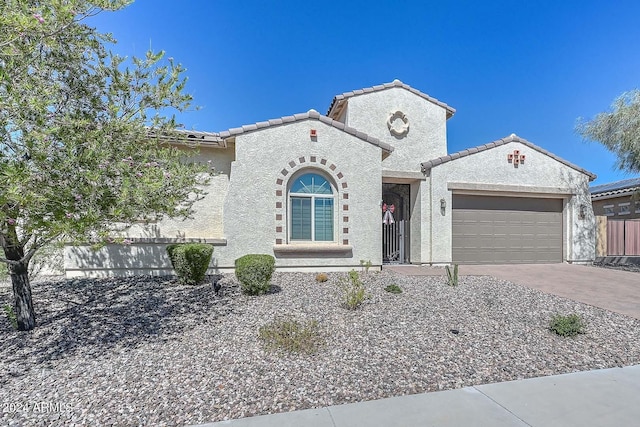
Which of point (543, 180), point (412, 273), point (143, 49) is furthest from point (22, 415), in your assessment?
point (543, 180)

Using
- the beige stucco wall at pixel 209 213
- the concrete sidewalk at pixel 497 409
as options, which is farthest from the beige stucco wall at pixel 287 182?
the concrete sidewalk at pixel 497 409

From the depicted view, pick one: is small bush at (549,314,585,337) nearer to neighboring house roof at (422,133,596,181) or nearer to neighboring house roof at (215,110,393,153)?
neighboring house roof at (215,110,393,153)

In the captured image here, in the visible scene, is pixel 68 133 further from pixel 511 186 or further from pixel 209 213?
pixel 511 186

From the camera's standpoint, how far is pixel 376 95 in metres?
13.0

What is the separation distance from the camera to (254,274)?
22.8 feet

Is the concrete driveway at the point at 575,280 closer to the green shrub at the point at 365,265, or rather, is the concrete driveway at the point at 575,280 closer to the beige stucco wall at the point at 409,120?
the green shrub at the point at 365,265

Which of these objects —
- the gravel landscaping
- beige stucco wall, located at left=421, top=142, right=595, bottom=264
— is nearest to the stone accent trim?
the gravel landscaping

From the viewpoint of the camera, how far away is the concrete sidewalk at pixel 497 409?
3.05 meters

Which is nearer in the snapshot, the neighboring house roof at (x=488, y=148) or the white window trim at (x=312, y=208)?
the white window trim at (x=312, y=208)

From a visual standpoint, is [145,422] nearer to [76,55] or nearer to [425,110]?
[76,55]

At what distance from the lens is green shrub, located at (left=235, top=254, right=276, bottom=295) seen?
6.95 meters

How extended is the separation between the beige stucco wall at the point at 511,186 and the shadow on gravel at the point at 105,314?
8149 millimetres

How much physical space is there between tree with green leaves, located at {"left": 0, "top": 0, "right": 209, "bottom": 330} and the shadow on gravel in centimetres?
65

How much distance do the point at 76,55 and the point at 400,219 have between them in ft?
38.5
